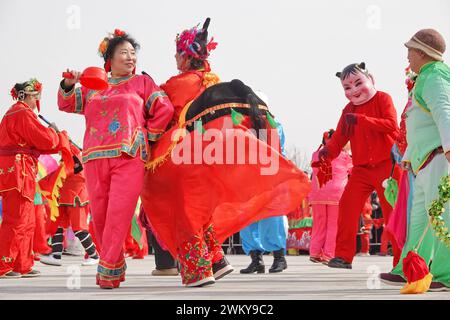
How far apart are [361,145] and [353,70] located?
844 mm

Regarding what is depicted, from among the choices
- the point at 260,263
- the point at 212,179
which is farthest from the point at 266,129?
the point at 260,263

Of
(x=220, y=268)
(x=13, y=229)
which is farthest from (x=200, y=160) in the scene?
(x=13, y=229)

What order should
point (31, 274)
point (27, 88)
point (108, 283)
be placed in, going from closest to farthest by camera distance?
1. point (108, 283)
2. point (31, 274)
3. point (27, 88)

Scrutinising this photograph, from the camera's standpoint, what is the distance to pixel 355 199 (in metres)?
8.82

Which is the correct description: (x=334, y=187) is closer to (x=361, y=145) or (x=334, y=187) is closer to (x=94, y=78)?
(x=361, y=145)

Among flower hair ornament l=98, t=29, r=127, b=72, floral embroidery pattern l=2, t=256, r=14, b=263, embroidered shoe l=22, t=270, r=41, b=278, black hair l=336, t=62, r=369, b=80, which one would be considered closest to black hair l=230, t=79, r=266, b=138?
Result: flower hair ornament l=98, t=29, r=127, b=72

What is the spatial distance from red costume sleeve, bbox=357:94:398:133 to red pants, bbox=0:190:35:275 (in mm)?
3365

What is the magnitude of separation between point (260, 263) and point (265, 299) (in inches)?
150

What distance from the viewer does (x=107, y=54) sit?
7.53 m

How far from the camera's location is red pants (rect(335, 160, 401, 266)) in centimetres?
867

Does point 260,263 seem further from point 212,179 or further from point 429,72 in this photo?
point 429,72

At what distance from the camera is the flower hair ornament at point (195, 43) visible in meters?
7.55

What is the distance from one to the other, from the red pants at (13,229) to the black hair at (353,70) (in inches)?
131

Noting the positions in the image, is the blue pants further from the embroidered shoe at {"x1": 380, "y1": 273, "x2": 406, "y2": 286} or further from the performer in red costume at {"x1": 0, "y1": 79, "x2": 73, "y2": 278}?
the embroidered shoe at {"x1": 380, "y1": 273, "x2": 406, "y2": 286}
